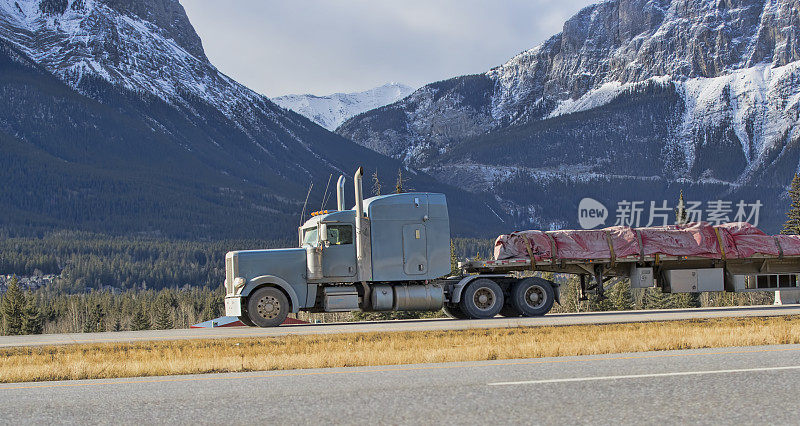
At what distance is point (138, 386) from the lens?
10250mm

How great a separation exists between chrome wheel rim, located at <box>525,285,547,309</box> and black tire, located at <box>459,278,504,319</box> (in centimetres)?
93

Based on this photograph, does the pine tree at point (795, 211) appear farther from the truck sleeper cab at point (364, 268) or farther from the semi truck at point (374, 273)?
the truck sleeper cab at point (364, 268)

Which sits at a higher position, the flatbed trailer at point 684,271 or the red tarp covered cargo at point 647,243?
the red tarp covered cargo at point 647,243

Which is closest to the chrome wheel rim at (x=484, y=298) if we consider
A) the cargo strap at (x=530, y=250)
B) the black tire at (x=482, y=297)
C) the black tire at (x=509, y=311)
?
the black tire at (x=482, y=297)

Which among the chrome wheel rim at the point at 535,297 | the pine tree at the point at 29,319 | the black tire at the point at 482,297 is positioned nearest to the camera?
the black tire at the point at 482,297

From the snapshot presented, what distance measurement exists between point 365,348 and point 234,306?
31.7 ft

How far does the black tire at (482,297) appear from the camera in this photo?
84.6 feet

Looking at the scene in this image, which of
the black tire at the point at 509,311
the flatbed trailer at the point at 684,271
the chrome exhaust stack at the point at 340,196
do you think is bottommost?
the black tire at the point at 509,311

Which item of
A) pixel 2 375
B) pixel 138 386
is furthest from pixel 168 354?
pixel 138 386

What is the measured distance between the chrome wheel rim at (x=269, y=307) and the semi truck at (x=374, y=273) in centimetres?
3

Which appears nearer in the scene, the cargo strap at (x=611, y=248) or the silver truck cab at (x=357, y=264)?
the silver truck cab at (x=357, y=264)

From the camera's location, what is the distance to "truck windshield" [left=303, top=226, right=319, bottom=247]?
25.1m

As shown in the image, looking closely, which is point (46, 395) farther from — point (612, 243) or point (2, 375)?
point (612, 243)

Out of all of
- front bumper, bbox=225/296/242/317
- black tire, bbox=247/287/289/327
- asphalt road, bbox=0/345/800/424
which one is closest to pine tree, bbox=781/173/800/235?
black tire, bbox=247/287/289/327
